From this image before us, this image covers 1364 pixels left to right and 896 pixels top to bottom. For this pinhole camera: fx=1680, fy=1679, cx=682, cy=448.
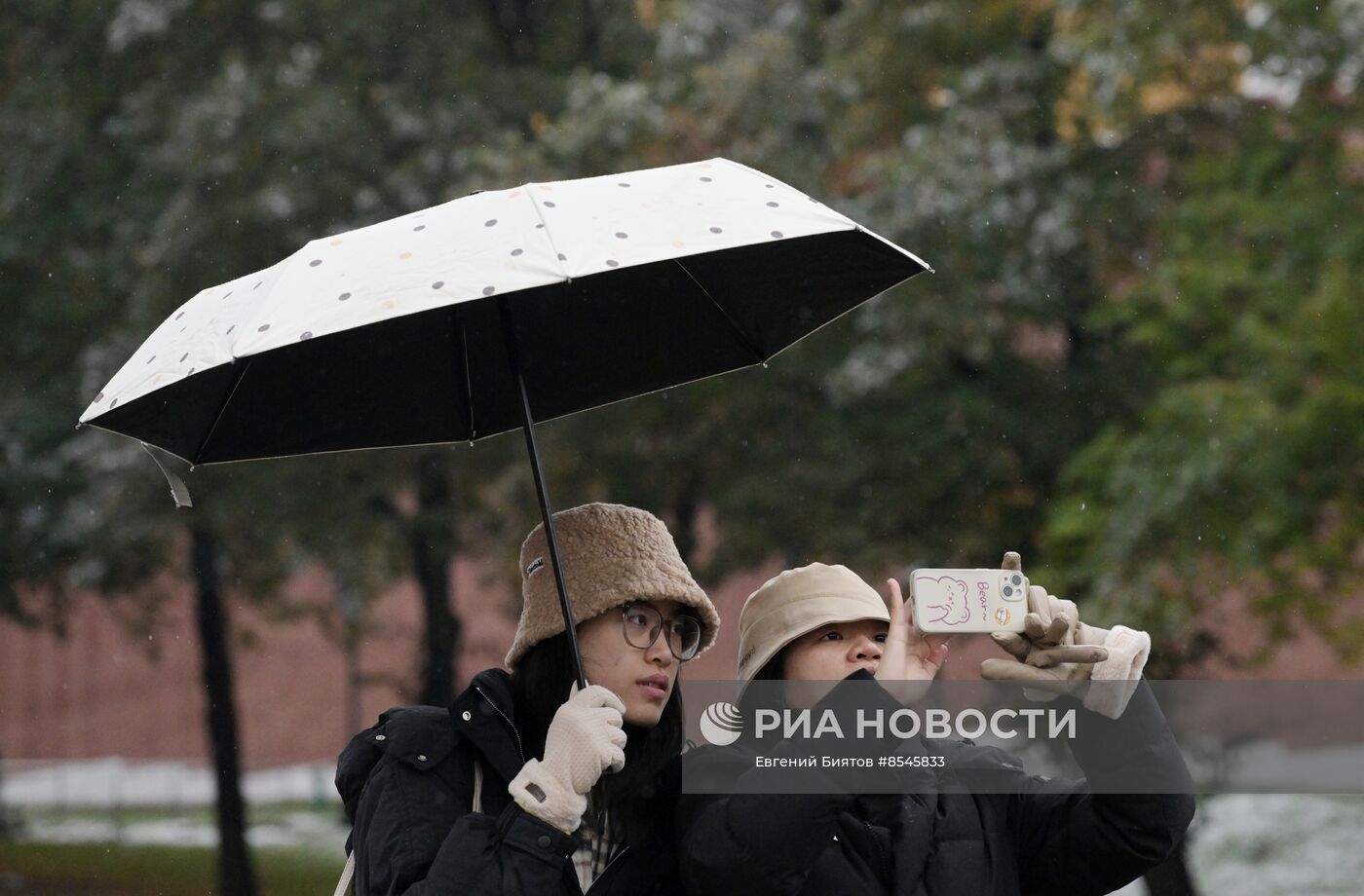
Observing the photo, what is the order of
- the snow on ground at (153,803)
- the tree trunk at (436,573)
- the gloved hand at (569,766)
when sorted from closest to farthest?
1. the gloved hand at (569,766)
2. the tree trunk at (436,573)
3. the snow on ground at (153,803)

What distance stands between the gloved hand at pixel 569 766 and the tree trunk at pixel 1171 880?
5.03 m

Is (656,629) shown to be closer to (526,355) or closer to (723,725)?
(723,725)

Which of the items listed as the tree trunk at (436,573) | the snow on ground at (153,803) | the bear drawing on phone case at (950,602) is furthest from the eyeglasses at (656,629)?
the snow on ground at (153,803)

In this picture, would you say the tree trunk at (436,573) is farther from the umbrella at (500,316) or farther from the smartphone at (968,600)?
the smartphone at (968,600)

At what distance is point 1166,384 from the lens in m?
8.34

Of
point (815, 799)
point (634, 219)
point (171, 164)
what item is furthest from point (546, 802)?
point (171, 164)

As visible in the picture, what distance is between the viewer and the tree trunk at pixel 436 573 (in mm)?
9734

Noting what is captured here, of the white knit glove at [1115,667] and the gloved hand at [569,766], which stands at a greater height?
the white knit glove at [1115,667]

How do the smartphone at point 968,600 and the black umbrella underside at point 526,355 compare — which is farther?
the black umbrella underside at point 526,355

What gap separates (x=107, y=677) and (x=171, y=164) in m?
3.27

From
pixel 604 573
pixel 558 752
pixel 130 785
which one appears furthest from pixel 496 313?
pixel 130 785

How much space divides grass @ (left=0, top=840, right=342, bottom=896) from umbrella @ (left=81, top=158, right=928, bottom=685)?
24.8ft

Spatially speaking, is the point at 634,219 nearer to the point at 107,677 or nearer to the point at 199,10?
the point at 199,10

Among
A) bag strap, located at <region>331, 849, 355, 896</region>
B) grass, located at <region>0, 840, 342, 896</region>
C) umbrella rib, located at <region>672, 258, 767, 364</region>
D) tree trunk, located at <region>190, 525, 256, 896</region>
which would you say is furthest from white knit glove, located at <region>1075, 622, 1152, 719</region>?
grass, located at <region>0, 840, 342, 896</region>
